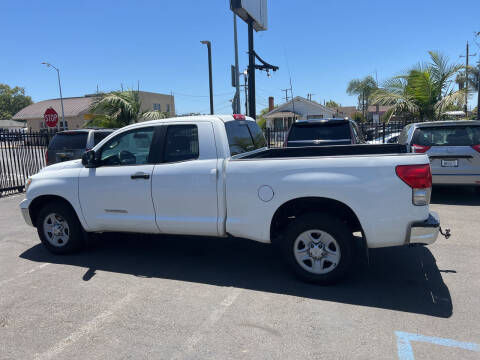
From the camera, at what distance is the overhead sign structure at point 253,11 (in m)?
9.44

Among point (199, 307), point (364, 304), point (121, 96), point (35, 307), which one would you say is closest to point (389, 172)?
point (364, 304)

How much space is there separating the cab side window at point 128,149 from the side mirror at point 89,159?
3.2 inches

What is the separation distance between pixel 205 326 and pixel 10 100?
111m

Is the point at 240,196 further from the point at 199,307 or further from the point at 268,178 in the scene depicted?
the point at 199,307

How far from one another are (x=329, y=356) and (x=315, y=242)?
138 cm

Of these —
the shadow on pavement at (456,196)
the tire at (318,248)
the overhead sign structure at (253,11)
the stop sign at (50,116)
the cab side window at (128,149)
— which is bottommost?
the shadow on pavement at (456,196)

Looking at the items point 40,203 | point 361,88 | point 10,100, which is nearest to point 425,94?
point 40,203

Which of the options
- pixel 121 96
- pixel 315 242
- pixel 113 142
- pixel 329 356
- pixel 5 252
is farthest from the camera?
pixel 121 96

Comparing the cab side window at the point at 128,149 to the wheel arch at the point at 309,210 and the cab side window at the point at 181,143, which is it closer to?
the cab side window at the point at 181,143

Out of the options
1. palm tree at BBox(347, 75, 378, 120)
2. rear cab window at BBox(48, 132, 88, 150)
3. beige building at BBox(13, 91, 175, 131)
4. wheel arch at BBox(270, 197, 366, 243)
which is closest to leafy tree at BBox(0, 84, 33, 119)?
beige building at BBox(13, 91, 175, 131)

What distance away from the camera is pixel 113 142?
16.8 ft

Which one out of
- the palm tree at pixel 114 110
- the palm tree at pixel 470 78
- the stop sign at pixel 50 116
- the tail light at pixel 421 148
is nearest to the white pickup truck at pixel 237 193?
the tail light at pixel 421 148

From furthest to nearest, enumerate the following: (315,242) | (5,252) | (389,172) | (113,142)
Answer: (5,252) → (113,142) → (315,242) → (389,172)

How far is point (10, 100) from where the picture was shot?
315 feet
